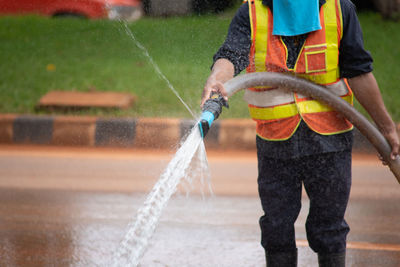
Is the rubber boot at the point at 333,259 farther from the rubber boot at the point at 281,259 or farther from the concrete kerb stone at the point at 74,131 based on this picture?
the concrete kerb stone at the point at 74,131

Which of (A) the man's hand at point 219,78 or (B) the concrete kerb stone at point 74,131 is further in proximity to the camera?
(B) the concrete kerb stone at point 74,131

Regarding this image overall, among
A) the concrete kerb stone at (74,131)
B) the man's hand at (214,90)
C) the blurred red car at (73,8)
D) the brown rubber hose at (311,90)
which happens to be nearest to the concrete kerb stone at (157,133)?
the concrete kerb stone at (74,131)

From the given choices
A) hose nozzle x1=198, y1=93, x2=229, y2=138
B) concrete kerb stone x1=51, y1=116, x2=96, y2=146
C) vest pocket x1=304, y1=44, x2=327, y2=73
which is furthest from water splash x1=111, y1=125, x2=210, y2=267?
concrete kerb stone x1=51, y1=116, x2=96, y2=146

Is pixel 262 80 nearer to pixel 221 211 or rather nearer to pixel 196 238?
pixel 196 238

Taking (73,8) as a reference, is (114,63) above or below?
below

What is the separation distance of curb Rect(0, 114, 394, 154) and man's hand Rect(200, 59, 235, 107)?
3662mm

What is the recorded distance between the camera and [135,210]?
14.9 ft

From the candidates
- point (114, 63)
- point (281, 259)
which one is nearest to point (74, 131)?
point (114, 63)

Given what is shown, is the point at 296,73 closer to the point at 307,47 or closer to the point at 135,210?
the point at 307,47

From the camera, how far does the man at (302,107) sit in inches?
96.8

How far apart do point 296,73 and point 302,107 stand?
142 mm

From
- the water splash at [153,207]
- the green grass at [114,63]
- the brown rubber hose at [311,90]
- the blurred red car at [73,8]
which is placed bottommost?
the green grass at [114,63]

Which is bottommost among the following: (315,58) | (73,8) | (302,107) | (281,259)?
(281,259)

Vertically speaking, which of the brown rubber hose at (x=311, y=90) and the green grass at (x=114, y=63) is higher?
the brown rubber hose at (x=311, y=90)
